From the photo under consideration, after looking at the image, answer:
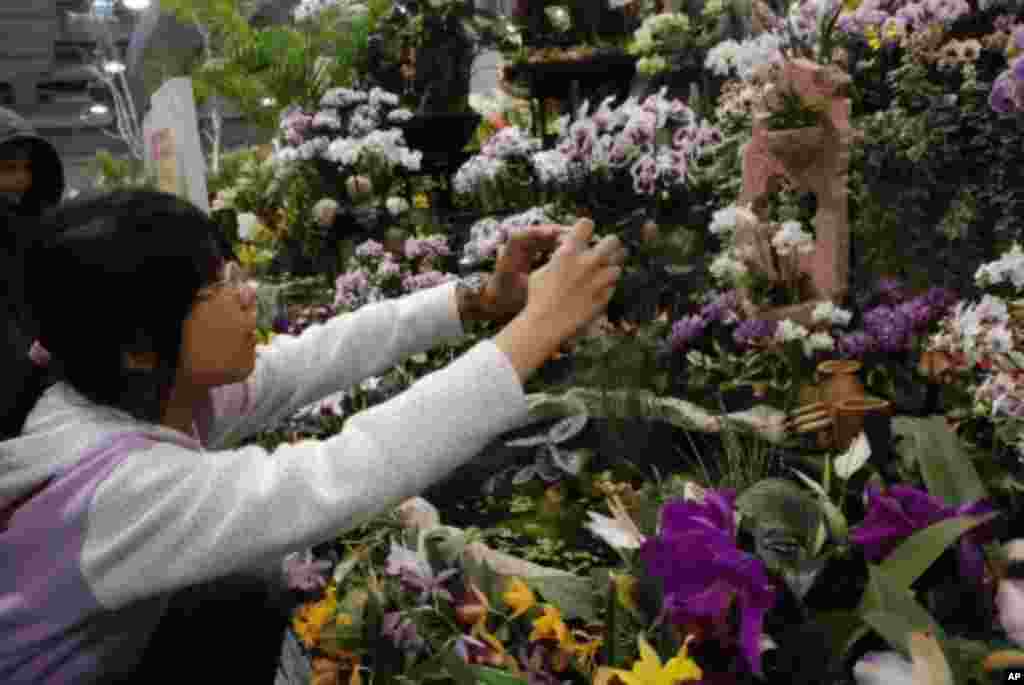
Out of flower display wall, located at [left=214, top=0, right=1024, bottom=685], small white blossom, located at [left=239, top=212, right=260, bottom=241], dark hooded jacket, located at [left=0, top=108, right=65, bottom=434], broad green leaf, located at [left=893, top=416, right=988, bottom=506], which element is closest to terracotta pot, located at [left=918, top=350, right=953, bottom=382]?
flower display wall, located at [left=214, top=0, right=1024, bottom=685]

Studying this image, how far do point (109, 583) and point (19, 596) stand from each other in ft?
0.41

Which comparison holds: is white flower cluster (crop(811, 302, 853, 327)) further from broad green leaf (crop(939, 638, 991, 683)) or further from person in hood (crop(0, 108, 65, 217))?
person in hood (crop(0, 108, 65, 217))

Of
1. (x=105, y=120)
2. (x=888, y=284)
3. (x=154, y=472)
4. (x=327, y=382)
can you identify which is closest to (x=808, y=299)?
(x=888, y=284)

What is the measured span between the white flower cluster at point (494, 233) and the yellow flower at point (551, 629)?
127 centimetres

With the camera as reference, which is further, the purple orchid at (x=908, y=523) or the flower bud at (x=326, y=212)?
the flower bud at (x=326, y=212)

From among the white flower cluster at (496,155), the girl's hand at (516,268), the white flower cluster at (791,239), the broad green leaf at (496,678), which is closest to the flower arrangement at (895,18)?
the white flower cluster at (791,239)

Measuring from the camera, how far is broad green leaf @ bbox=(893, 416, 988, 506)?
3.40ft

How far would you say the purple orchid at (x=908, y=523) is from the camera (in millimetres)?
920

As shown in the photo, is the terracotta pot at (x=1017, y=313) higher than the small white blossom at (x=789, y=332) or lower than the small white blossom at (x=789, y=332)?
higher

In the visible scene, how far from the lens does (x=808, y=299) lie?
240cm

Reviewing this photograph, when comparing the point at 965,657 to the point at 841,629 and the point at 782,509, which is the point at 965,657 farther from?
the point at 782,509

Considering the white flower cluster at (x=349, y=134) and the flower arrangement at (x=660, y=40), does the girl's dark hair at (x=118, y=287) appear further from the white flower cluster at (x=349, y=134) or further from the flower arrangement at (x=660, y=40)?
the flower arrangement at (x=660, y=40)

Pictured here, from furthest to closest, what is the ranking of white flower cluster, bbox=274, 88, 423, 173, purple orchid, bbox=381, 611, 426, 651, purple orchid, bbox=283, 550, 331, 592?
white flower cluster, bbox=274, 88, 423, 173 < purple orchid, bbox=283, 550, 331, 592 < purple orchid, bbox=381, 611, 426, 651

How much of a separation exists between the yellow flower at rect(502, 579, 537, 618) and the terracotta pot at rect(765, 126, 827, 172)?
4.75 feet
